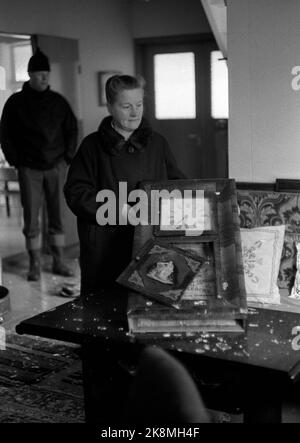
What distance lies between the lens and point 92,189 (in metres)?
3.05

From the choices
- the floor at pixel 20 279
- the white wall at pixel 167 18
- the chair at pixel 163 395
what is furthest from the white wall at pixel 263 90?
the white wall at pixel 167 18

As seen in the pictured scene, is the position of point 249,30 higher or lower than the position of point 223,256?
higher

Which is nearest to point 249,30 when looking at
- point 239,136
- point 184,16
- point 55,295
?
point 239,136

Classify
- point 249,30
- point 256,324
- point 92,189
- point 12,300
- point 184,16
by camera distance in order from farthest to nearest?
1. point 184,16
2. point 12,300
3. point 249,30
4. point 92,189
5. point 256,324

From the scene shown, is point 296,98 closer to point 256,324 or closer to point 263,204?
point 263,204

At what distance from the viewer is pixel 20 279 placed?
18.2ft

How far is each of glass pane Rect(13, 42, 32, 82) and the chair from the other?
482 cm

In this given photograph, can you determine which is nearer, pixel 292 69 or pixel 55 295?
pixel 292 69

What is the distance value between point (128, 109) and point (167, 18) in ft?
16.0

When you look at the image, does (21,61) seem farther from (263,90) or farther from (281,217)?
(281,217)

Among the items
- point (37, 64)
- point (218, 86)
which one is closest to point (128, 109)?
point (37, 64)

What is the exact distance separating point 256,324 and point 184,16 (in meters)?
5.74

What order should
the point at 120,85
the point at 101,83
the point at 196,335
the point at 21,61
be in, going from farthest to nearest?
1. the point at 101,83
2. the point at 21,61
3. the point at 120,85
4. the point at 196,335
